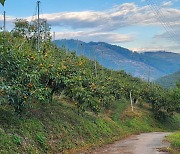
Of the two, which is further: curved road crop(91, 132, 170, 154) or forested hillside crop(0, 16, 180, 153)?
curved road crop(91, 132, 170, 154)

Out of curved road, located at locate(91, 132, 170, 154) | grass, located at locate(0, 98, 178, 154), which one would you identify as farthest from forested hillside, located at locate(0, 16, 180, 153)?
curved road, located at locate(91, 132, 170, 154)

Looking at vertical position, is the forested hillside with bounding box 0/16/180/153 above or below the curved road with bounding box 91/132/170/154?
above

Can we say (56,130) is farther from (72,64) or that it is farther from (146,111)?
(146,111)

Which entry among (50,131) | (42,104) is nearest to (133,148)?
(50,131)

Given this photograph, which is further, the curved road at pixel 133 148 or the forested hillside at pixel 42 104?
the curved road at pixel 133 148

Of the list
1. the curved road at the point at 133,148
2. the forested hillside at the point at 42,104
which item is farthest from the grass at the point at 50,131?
the curved road at the point at 133,148

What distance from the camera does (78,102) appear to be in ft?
86.5

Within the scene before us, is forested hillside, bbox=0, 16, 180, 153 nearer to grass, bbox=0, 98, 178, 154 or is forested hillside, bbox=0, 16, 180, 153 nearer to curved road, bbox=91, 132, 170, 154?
grass, bbox=0, 98, 178, 154

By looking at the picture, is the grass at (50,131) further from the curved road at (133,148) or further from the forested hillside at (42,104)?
the curved road at (133,148)

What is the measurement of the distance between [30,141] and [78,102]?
9.45m

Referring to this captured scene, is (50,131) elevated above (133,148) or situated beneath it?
elevated above

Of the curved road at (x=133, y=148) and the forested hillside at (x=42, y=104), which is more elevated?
the forested hillside at (x=42, y=104)

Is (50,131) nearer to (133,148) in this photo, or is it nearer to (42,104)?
(42,104)

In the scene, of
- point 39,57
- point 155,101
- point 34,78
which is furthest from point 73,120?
point 155,101
